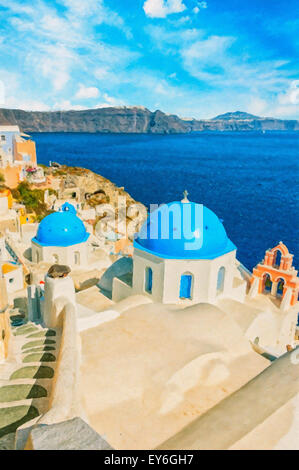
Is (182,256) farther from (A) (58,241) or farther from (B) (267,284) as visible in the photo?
(A) (58,241)

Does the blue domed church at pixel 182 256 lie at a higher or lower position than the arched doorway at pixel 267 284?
higher

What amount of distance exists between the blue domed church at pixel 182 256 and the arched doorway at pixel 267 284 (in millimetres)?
4117

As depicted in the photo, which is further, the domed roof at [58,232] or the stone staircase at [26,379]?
the domed roof at [58,232]

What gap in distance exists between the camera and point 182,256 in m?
12.3

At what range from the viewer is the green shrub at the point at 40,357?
6764 millimetres

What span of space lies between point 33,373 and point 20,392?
531 millimetres

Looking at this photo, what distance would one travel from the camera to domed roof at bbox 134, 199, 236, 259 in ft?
40.4

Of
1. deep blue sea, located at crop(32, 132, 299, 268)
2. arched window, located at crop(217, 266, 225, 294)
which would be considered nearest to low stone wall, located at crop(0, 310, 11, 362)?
arched window, located at crop(217, 266, 225, 294)

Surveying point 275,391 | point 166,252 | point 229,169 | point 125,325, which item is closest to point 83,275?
point 166,252

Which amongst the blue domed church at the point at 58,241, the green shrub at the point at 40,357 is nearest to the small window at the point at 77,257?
the blue domed church at the point at 58,241

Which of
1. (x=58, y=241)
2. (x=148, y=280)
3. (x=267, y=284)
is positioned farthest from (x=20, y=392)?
(x=267, y=284)

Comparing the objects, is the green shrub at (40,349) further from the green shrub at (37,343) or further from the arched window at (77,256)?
the arched window at (77,256)

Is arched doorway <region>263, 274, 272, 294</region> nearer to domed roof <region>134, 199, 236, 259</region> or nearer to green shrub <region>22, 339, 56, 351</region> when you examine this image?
domed roof <region>134, 199, 236, 259</region>

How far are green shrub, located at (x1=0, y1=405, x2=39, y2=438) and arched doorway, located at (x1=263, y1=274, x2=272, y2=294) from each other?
44.3ft
